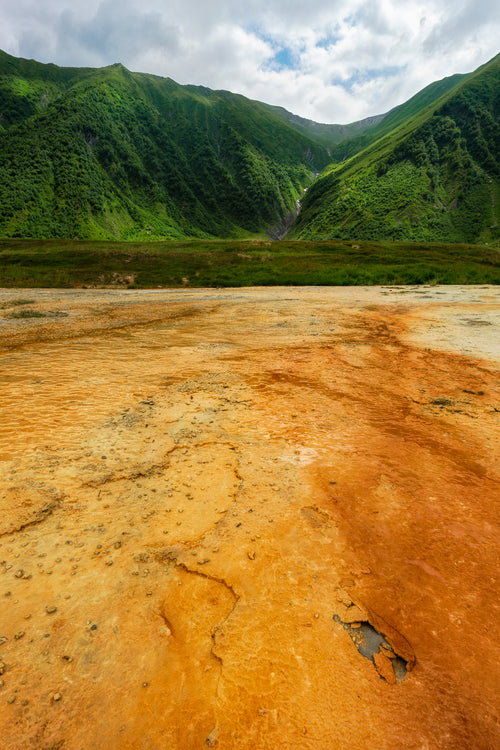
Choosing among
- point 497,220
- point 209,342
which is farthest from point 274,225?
point 209,342

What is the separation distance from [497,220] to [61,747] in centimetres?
11279

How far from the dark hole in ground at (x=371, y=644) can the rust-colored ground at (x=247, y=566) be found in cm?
2

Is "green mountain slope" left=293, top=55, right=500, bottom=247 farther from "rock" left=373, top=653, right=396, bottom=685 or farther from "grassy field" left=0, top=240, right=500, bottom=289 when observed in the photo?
"rock" left=373, top=653, right=396, bottom=685

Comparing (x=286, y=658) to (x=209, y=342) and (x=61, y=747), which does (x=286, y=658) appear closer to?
(x=61, y=747)

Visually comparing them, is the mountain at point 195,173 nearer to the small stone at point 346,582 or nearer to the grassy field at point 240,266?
the grassy field at point 240,266

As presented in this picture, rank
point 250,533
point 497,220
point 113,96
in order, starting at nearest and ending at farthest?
point 250,533 < point 497,220 < point 113,96

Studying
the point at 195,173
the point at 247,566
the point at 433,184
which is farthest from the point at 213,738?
the point at 195,173

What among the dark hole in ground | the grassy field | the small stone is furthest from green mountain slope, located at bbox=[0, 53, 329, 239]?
the dark hole in ground

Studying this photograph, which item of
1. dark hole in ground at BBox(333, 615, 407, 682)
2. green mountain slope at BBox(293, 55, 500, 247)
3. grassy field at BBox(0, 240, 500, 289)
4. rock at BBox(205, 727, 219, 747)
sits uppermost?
green mountain slope at BBox(293, 55, 500, 247)

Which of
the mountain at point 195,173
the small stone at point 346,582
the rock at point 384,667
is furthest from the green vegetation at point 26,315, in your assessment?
the mountain at point 195,173

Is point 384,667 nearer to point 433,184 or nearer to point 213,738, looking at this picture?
point 213,738

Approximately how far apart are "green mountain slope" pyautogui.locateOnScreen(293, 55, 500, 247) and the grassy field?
46.9 metres

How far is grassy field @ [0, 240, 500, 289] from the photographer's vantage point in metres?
32.8

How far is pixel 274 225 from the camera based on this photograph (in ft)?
467
